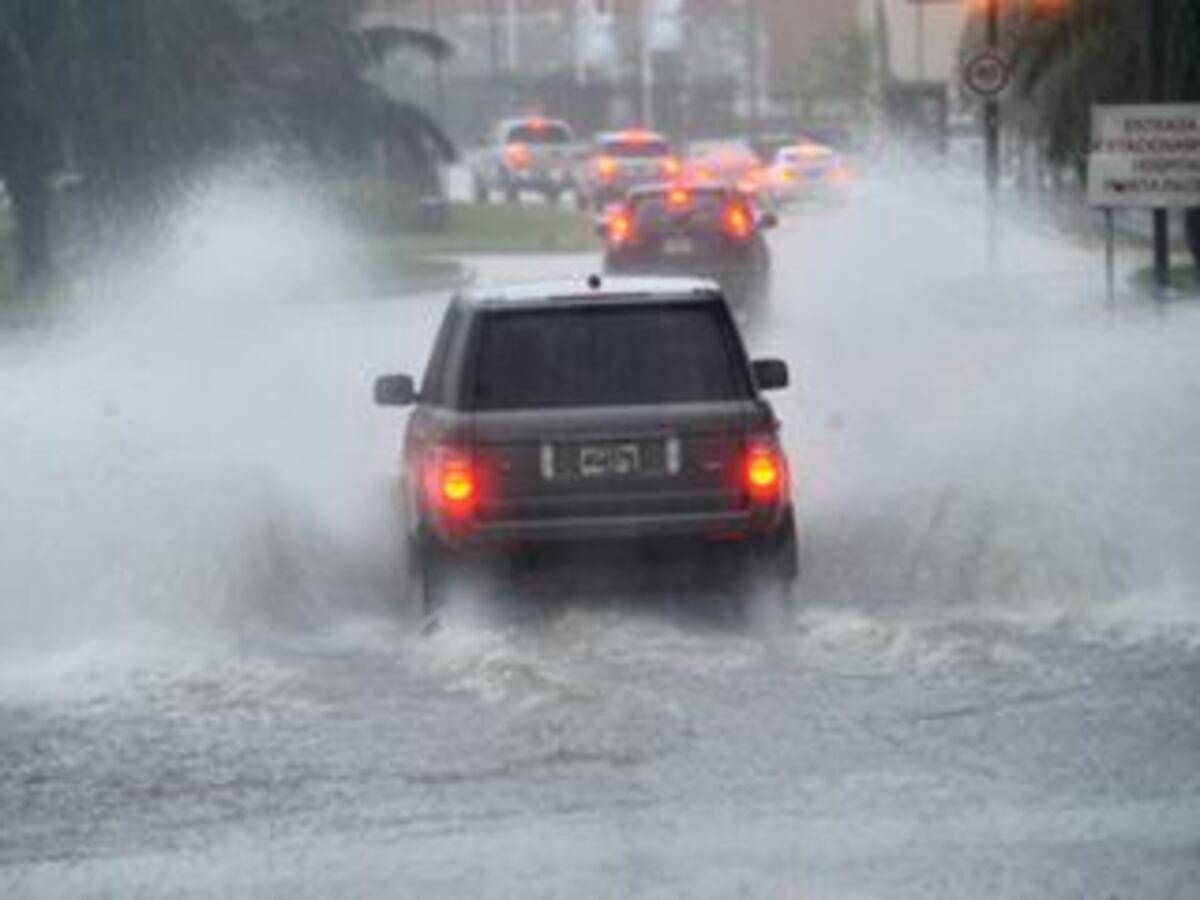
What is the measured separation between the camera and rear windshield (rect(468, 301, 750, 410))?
13.6m

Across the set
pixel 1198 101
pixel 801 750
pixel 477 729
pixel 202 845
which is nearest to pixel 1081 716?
pixel 801 750

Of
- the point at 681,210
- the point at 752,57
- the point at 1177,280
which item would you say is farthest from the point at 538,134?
the point at 681,210

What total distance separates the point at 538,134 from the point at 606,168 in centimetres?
1055

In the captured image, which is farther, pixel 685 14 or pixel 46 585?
pixel 685 14

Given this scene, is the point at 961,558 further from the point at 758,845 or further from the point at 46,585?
the point at 758,845

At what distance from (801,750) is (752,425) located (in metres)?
2.92

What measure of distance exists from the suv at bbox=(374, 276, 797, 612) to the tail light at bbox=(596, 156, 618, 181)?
5643 cm

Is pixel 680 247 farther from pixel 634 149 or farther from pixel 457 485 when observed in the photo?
pixel 634 149

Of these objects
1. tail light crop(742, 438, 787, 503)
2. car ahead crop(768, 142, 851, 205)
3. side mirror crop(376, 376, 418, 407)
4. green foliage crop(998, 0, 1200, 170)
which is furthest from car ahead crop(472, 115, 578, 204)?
tail light crop(742, 438, 787, 503)

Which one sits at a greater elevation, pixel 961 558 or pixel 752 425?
pixel 752 425

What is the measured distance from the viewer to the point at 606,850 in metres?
9.17

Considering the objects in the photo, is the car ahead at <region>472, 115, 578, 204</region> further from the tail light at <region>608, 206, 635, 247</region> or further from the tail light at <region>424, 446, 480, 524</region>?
the tail light at <region>424, 446, 480, 524</region>

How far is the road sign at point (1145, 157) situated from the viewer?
30.2 meters

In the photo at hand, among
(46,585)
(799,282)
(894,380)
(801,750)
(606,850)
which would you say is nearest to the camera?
(606,850)
